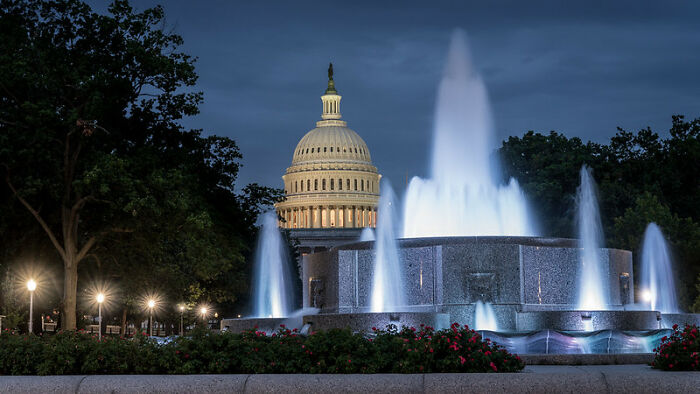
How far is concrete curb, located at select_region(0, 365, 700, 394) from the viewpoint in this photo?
10.6 m

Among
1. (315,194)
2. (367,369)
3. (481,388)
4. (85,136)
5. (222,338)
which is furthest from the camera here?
(315,194)

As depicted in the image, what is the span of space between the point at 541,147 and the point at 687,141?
9.73 metres

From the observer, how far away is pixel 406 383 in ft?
35.2

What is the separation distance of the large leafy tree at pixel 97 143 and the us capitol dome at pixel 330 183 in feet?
403

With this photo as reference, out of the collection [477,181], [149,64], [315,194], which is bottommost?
[477,181]

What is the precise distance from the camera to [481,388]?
10617 millimetres

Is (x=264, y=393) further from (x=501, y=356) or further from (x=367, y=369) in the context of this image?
(x=501, y=356)

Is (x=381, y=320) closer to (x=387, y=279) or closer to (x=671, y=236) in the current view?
(x=387, y=279)

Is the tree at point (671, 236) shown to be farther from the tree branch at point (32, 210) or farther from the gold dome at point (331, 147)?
the gold dome at point (331, 147)

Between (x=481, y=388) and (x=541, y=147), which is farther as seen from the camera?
(x=541, y=147)

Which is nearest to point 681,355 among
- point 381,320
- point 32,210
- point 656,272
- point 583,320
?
point 583,320

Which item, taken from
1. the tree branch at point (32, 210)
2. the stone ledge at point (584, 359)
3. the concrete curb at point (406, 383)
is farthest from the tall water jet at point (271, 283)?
the concrete curb at point (406, 383)

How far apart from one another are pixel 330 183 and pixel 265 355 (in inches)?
6019

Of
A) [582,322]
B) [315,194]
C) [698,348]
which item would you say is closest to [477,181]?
[582,322]
